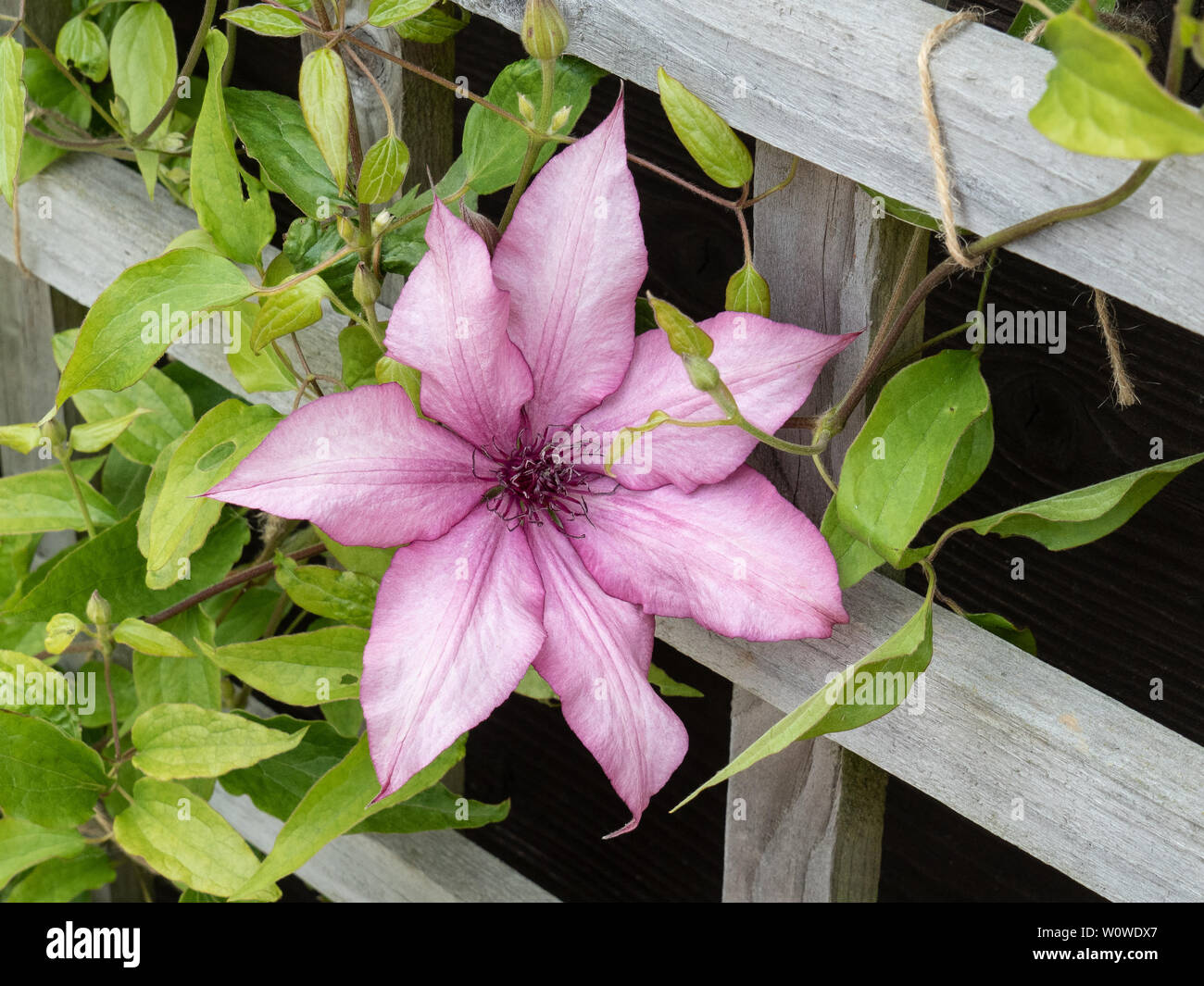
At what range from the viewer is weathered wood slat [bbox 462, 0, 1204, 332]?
0.48 meters

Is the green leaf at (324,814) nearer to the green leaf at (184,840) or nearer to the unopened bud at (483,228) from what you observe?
the green leaf at (184,840)

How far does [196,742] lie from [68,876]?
0.33 metres

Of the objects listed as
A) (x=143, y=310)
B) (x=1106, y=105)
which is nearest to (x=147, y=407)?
(x=143, y=310)

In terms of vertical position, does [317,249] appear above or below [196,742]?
above

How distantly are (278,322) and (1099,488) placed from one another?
17.1 inches

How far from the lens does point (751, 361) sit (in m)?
0.58

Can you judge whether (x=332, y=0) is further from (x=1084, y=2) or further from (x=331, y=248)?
(x=1084, y=2)

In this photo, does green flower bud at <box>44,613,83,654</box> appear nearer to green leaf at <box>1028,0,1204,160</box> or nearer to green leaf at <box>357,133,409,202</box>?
green leaf at <box>357,133,409,202</box>

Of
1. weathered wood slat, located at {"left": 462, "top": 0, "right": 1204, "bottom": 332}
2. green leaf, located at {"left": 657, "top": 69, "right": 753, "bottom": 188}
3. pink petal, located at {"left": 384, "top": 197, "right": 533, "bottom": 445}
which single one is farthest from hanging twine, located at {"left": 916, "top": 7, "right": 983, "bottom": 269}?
pink petal, located at {"left": 384, "top": 197, "right": 533, "bottom": 445}

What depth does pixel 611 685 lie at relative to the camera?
0.62 metres

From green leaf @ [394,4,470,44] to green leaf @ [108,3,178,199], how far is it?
0.86ft

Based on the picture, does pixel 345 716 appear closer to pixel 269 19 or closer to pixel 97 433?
pixel 97 433

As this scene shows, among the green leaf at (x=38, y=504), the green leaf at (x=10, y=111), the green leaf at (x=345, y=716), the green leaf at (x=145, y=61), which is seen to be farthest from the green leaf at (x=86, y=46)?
the green leaf at (x=345, y=716)

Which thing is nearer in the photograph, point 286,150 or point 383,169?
point 383,169
